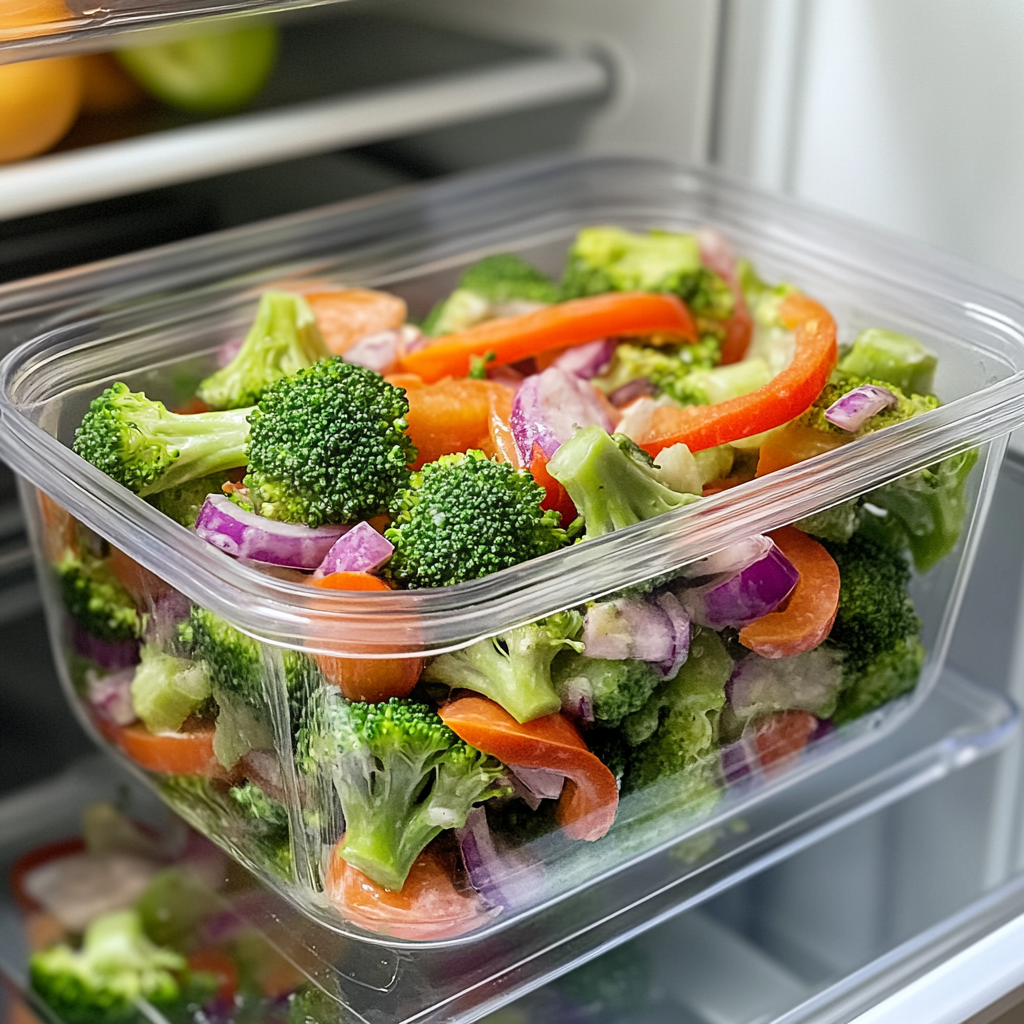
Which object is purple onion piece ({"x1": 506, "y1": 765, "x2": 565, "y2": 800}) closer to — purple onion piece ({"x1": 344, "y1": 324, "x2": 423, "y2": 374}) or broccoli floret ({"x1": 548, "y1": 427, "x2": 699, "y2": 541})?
broccoli floret ({"x1": 548, "y1": 427, "x2": 699, "y2": 541})

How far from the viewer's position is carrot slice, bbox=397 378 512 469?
0.87 m

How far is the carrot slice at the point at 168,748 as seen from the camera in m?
0.81

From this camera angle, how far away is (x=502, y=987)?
2.67 ft

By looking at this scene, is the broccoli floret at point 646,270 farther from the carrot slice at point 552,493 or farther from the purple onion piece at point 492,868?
the purple onion piece at point 492,868

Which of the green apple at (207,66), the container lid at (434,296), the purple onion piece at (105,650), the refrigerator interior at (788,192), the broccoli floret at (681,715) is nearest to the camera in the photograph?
the container lid at (434,296)

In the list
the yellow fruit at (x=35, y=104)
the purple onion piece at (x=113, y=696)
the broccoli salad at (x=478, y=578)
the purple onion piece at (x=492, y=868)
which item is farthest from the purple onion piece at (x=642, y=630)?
the yellow fruit at (x=35, y=104)

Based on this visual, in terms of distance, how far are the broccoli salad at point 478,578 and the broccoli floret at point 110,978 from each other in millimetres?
269

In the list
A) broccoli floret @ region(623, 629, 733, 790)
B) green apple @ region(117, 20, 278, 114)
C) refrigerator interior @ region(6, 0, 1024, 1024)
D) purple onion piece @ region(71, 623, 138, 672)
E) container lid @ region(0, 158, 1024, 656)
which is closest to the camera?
container lid @ region(0, 158, 1024, 656)

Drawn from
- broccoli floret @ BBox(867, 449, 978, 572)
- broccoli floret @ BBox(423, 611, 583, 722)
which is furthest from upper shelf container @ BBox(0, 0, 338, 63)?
broccoli floret @ BBox(867, 449, 978, 572)

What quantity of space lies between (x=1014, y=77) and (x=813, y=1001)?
0.69 metres

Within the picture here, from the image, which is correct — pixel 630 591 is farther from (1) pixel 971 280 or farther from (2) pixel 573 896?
(1) pixel 971 280

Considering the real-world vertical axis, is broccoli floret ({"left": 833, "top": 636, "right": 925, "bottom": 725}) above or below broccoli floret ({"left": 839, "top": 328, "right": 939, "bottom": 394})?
below

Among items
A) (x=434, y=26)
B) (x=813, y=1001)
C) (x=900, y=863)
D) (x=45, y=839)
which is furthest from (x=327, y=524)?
(x=434, y=26)

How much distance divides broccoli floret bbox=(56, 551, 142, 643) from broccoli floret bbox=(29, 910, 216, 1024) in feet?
1.11
